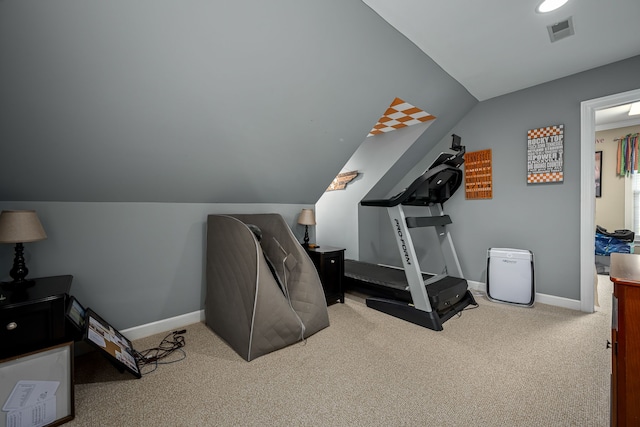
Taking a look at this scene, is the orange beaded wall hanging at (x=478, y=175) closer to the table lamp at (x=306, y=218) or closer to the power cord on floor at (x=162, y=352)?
the table lamp at (x=306, y=218)

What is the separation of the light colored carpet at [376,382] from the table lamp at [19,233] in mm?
722

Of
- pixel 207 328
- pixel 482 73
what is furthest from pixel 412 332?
pixel 482 73

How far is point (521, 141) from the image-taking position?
9.91 feet

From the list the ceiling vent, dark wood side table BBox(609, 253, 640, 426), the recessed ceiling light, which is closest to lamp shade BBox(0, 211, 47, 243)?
dark wood side table BBox(609, 253, 640, 426)

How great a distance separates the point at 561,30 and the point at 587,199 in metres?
1.58

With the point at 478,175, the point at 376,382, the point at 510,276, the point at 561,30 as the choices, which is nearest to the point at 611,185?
the point at 478,175

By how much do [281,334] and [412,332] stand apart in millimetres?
1116

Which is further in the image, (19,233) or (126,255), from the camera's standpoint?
(126,255)

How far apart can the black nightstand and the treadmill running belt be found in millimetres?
289

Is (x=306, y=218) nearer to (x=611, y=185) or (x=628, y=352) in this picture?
(x=628, y=352)

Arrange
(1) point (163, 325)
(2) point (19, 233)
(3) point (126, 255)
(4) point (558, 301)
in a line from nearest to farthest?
1. (2) point (19, 233)
2. (3) point (126, 255)
3. (1) point (163, 325)
4. (4) point (558, 301)

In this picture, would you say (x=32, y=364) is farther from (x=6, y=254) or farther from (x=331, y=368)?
(x=331, y=368)

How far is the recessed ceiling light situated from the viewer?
1725 mm

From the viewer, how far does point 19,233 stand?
1.52 m
